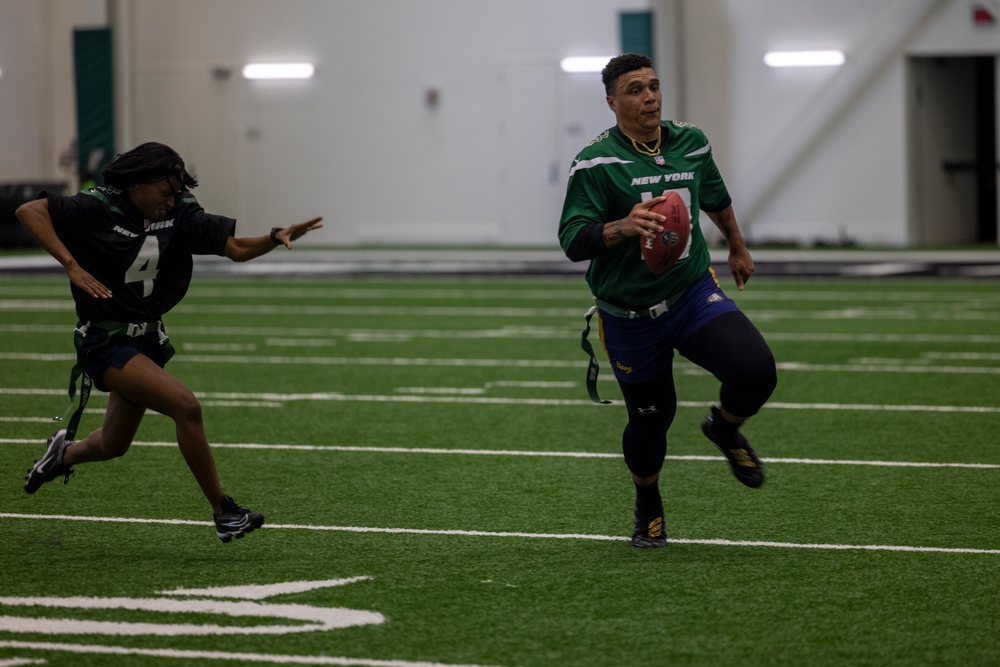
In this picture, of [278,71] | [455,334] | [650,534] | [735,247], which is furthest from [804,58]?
[650,534]

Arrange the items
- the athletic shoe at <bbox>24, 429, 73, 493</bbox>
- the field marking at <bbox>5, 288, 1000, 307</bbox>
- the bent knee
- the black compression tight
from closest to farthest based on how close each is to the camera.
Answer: the black compression tight < the bent knee < the athletic shoe at <bbox>24, 429, 73, 493</bbox> < the field marking at <bbox>5, 288, 1000, 307</bbox>

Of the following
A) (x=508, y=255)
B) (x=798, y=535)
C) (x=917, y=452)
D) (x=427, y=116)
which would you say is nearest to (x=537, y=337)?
(x=917, y=452)

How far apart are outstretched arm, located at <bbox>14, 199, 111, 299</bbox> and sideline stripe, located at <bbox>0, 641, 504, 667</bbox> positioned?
1.57m

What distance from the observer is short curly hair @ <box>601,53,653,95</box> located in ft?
18.6

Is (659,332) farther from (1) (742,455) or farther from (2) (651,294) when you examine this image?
(1) (742,455)

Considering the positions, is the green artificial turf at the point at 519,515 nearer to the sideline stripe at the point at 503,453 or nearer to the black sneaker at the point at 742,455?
the sideline stripe at the point at 503,453

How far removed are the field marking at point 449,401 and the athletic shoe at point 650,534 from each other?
393cm

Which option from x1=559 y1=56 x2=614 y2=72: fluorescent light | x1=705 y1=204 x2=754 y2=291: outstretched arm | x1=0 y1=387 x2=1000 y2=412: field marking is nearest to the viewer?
x1=705 y1=204 x2=754 y2=291: outstretched arm

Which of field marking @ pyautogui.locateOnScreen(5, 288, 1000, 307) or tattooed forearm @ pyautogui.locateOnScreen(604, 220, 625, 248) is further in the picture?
field marking @ pyautogui.locateOnScreen(5, 288, 1000, 307)

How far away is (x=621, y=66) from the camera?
5.68 meters

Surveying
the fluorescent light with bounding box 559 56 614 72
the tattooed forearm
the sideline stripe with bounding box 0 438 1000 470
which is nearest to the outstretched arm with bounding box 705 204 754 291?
the tattooed forearm

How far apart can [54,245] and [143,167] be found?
18.7 inches

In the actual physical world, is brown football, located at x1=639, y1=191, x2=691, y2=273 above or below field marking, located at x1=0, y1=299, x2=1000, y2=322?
above

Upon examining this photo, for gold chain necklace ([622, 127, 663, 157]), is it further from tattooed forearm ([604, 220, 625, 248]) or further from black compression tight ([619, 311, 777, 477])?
black compression tight ([619, 311, 777, 477])
